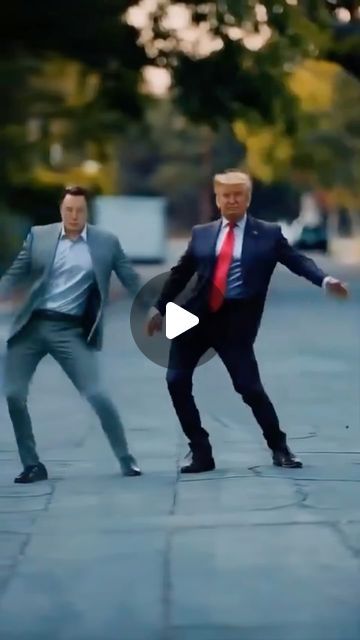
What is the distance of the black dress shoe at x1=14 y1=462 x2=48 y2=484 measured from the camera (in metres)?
9.82

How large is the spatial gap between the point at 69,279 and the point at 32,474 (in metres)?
1.10

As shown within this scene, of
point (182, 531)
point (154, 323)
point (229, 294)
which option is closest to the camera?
point (182, 531)

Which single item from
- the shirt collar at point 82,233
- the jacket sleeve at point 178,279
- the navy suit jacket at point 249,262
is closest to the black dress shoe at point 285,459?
the navy suit jacket at point 249,262

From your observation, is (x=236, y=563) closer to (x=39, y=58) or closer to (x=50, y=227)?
(x=39, y=58)

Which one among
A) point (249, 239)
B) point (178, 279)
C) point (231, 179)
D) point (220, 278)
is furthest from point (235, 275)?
point (231, 179)

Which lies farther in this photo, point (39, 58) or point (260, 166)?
point (260, 166)

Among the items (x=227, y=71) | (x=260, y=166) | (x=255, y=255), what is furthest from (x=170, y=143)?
(x=255, y=255)

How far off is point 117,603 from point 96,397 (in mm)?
3550

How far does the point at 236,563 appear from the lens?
7184mm

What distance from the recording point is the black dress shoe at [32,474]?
32.2 ft

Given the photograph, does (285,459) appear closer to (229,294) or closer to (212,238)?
(229,294)

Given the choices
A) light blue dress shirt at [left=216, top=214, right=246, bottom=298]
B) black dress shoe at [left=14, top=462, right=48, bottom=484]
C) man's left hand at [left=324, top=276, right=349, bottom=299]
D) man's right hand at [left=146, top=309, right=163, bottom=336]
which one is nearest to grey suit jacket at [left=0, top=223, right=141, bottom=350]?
man's right hand at [left=146, top=309, right=163, bottom=336]

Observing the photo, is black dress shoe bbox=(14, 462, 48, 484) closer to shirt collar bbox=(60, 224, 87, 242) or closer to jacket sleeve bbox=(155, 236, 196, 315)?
jacket sleeve bbox=(155, 236, 196, 315)

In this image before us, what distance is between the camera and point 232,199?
32.7 ft
